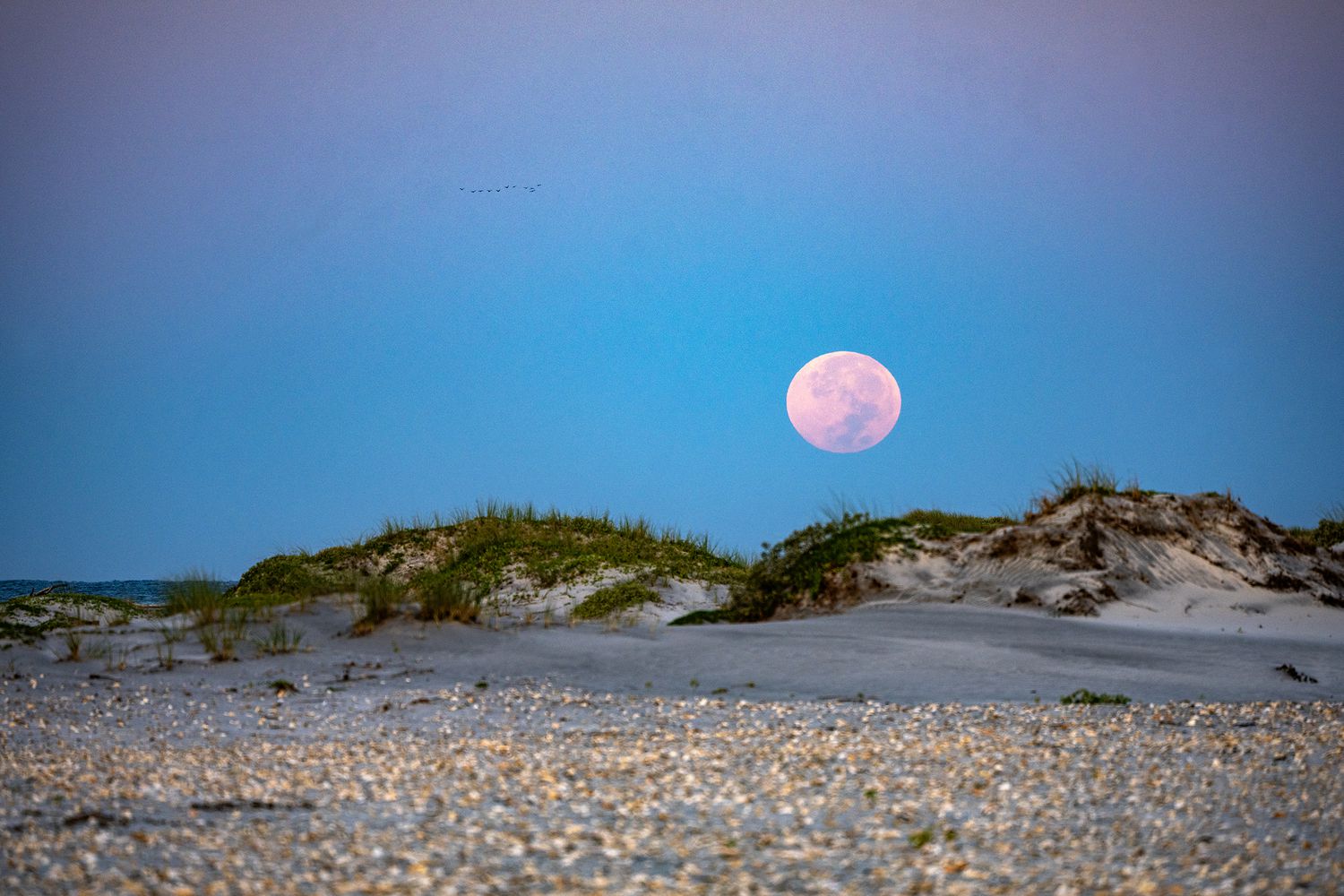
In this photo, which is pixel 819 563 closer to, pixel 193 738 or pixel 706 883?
pixel 193 738

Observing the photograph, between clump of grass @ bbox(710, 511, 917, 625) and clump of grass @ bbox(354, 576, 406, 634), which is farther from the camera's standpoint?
clump of grass @ bbox(710, 511, 917, 625)

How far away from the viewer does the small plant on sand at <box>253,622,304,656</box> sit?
1252cm

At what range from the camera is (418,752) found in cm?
833

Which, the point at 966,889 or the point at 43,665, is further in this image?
the point at 43,665

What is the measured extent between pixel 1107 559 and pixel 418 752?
37.2ft

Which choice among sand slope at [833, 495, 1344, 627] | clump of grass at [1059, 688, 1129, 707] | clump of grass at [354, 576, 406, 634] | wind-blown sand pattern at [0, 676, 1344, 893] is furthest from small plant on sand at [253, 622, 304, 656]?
clump of grass at [1059, 688, 1129, 707]

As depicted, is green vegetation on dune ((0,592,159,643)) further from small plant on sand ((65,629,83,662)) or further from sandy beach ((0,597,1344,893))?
sandy beach ((0,597,1344,893))

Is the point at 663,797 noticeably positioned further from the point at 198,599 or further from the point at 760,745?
the point at 198,599

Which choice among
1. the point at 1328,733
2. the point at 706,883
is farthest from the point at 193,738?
the point at 1328,733

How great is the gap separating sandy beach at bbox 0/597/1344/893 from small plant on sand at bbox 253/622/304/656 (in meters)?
0.20

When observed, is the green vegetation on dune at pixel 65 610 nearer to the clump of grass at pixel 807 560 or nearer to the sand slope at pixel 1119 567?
the clump of grass at pixel 807 560

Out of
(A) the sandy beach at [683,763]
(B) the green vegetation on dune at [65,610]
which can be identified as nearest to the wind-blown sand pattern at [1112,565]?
(A) the sandy beach at [683,763]

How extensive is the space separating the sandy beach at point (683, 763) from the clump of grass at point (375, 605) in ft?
0.84

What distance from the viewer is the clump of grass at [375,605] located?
13.3 metres
